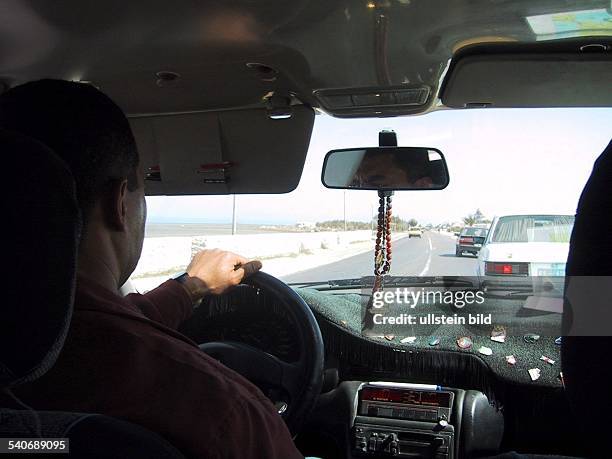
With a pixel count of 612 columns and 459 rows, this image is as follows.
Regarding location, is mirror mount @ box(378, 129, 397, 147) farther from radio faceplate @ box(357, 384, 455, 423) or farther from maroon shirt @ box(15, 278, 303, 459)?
maroon shirt @ box(15, 278, 303, 459)

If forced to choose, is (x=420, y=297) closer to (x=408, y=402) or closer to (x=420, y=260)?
(x=408, y=402)

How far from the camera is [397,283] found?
4.52m

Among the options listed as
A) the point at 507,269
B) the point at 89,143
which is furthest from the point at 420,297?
the point at 89,143

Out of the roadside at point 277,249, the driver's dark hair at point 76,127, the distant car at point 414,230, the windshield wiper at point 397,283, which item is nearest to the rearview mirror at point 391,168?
the windshield wiper at point 397,283

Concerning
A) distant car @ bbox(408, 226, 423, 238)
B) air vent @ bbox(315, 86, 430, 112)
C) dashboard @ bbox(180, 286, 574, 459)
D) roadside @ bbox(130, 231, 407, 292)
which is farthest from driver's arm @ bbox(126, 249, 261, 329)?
distant car @ bbox(408, 226, 423, 238)

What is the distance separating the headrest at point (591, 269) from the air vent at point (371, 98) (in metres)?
2.09

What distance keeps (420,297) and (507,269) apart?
907mm

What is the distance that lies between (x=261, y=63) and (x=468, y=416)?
224 cm

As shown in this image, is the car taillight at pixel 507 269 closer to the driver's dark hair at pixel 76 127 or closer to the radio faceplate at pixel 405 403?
the radio faceplate at pixel 405 403

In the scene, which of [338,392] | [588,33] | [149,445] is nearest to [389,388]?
[338,392]

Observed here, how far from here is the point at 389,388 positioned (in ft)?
12.5

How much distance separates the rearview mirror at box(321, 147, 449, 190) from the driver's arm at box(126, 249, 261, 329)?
3.04 feet

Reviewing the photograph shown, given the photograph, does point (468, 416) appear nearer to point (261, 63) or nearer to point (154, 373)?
point (261, 63)

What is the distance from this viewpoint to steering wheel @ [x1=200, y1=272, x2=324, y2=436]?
285 centimetres
